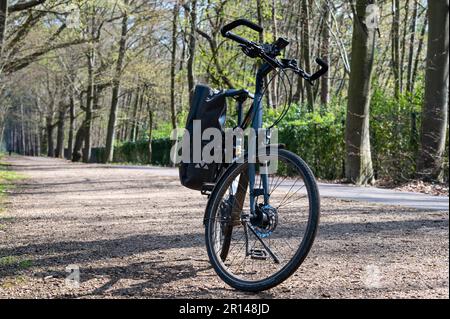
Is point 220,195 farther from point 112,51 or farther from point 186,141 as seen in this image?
point 112,51

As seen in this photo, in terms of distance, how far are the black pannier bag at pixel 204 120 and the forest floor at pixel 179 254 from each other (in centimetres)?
64

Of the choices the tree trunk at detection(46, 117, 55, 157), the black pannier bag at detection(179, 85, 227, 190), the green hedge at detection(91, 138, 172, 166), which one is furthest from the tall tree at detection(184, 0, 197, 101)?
the tree trunk at detection(46, 117, 55, 157)

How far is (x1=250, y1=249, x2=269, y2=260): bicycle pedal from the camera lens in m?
3.70

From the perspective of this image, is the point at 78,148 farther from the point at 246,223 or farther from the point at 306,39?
the point at 246,223

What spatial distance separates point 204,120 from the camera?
3990 millimetres

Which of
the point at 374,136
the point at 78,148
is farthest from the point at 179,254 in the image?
the point at 78,148

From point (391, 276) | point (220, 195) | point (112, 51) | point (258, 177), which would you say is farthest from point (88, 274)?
point (112, 51)

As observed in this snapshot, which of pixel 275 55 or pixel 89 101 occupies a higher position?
pixel 89 101

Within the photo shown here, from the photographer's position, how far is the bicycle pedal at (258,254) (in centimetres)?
370

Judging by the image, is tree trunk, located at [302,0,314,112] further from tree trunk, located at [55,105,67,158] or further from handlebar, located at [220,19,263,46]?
tree trunk, located at [55,105,67,158]

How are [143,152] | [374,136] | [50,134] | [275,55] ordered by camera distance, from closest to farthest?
[275,55]
[374,136]
[143,152]
[50,134]

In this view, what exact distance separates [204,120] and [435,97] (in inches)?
345

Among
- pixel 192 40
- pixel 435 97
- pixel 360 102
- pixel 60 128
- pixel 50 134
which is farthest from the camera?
pixel 50 134
